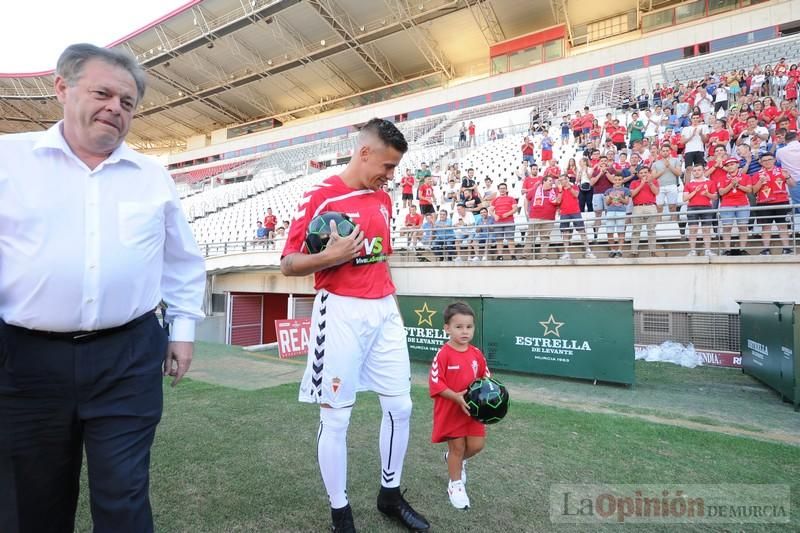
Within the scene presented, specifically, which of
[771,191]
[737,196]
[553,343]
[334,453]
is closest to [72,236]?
[334,453]

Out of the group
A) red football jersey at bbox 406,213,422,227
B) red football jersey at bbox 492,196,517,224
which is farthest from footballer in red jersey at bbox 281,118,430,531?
red football jersey at bbox 406,213,422,227

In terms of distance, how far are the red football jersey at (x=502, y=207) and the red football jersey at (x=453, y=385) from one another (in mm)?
7886

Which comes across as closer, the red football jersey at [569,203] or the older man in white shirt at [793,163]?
the older man in white shirt at [793,163]

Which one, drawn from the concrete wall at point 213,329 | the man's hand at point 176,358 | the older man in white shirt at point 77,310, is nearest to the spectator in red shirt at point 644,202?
the man's hand at point 176,358

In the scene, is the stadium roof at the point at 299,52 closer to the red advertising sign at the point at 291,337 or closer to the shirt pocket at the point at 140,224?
the red advertising sign at the point at 291,337

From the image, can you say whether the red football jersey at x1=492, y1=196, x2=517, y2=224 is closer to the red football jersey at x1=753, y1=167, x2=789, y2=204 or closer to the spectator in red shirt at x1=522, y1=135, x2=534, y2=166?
the red football jersey at x1=753, y1=167, x2=789, y2=204

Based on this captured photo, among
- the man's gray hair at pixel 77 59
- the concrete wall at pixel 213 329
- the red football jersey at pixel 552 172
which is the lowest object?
the concrete wall at pixel 213 329

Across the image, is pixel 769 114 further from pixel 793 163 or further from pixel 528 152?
pixel 528 152

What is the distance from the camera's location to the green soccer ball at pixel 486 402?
2.71 meters

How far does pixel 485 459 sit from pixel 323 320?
2062mm

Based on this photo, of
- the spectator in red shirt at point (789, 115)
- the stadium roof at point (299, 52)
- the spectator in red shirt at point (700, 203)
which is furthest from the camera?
the stadium roof at point (299, 52)

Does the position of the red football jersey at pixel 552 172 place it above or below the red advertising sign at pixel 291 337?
above

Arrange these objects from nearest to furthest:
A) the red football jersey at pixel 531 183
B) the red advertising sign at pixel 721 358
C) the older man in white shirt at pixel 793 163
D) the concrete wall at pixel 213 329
Result: 1. the older man in white shirt at pixel 793 163
2. the red advertising sign at pixel 721 358
3. the red football jersey at pixel 531 183
4. the concrete wall at pixel 213 329

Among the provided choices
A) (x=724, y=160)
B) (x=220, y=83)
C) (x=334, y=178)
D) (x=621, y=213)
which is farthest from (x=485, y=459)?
(x=220, y=83)
